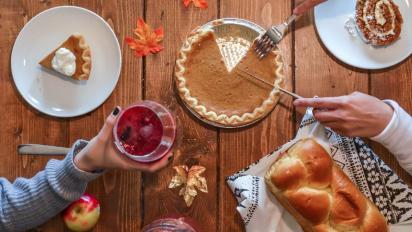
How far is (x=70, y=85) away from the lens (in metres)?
1.37

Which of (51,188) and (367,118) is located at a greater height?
(367,118)

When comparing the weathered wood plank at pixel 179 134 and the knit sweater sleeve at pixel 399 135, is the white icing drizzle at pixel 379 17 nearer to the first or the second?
the knit sweater sleeve at pixel 399 135

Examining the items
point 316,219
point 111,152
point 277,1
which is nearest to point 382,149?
point 316,219

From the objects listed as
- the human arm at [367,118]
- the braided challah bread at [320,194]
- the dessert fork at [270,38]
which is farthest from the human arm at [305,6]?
the braided challah bread at [320,194]

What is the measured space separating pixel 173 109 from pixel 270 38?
0.31m

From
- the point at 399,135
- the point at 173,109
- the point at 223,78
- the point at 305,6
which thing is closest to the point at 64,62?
the point at 173,109

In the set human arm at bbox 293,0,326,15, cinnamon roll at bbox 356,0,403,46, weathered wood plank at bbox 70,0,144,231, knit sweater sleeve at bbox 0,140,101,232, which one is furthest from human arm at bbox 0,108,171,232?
cinnamon roll at bbox 356,0,403,46

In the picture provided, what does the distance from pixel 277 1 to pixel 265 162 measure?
0.43m

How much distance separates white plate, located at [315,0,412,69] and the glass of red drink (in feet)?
1.60

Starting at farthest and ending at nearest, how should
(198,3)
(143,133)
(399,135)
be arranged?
(198,3) < (399,135) < (143,133)

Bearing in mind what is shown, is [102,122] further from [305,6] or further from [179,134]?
[305,6]

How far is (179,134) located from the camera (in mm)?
1379

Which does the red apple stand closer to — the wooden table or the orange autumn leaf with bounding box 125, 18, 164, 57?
the wooden table

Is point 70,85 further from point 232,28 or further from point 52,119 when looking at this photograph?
point 232,28
